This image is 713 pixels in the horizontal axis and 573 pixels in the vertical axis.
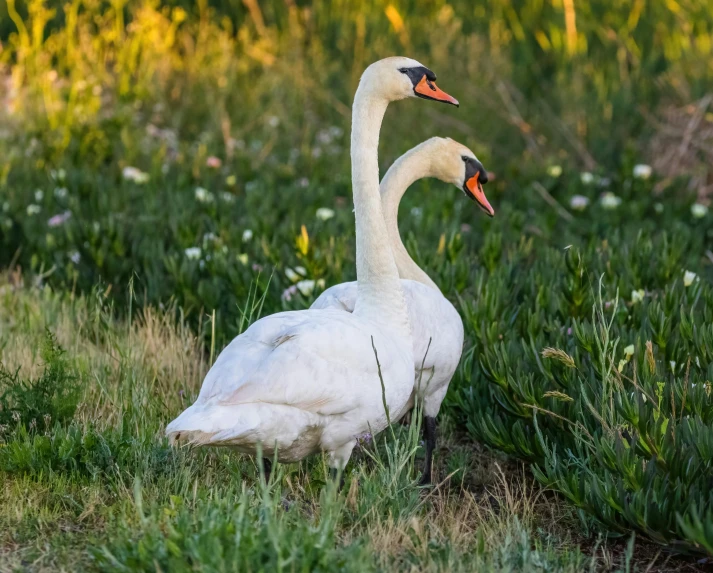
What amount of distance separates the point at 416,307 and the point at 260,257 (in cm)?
182

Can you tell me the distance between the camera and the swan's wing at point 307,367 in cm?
342

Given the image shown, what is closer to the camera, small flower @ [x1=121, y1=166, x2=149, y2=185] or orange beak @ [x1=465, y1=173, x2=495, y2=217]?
orange beak @ [x1=465, y1=173, x2=495, y2=217]

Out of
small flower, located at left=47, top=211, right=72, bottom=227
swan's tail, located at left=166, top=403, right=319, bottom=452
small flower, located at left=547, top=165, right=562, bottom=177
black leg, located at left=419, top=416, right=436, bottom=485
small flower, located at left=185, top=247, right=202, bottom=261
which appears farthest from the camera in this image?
small flower, located at left=547, top=165, right=562, bottom=177

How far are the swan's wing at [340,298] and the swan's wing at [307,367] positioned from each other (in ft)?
2.03

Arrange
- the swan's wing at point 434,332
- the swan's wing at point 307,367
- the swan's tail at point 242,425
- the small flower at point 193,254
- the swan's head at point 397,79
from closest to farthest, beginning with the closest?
the swan's tail at point 242,425 < the swan's wing at point 307,367 < the swan's head at point 397,79 < the swan's wing at point 434,332 < the small flower at point 193,254

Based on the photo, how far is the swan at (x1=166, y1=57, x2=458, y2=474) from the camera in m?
3.39

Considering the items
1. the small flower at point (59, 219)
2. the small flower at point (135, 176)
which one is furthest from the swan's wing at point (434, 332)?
the small flower at point (135, 176)

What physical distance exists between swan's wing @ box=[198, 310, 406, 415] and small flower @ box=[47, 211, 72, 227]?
3411 mm

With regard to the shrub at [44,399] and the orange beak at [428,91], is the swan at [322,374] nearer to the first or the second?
the orange beak at [428,91]

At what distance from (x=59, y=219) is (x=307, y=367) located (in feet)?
12.4

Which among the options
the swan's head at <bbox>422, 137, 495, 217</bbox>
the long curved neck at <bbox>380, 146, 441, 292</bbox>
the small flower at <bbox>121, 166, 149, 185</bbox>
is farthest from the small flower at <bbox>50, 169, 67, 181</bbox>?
the swan's head at <bbox>422, 137, 495, 217</bbox>

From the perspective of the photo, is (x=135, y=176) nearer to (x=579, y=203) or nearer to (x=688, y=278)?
(x=579, y=203)

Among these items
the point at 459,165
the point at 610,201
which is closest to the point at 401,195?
the point at 459,165

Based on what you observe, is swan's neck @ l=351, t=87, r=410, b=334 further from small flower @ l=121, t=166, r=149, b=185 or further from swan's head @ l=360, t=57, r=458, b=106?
small flower @ l=121, t=166, r=149, b=185
